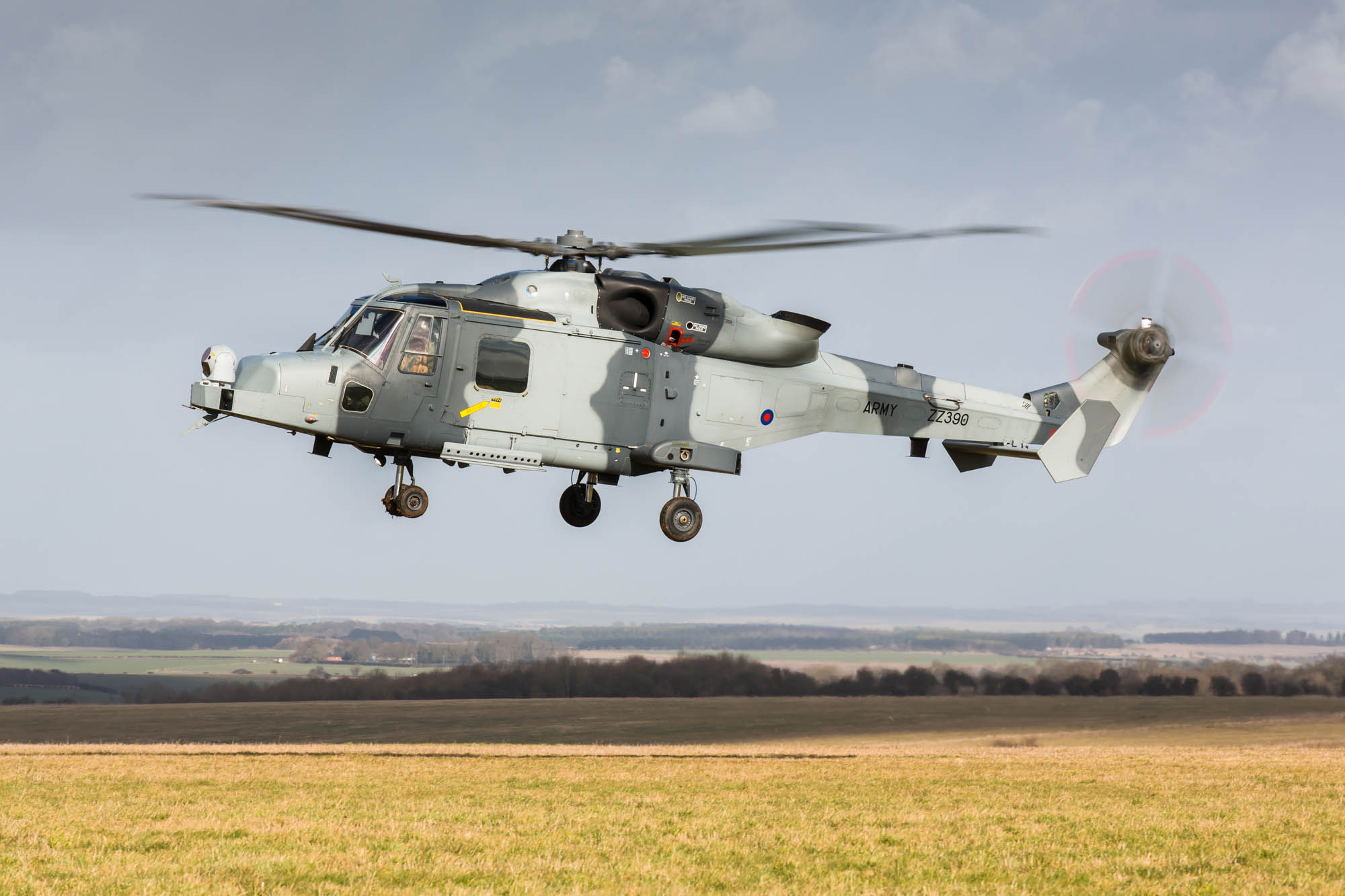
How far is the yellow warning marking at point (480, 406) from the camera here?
19875mm

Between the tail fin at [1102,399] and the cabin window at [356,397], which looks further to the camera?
the tail fin at [1102,399]

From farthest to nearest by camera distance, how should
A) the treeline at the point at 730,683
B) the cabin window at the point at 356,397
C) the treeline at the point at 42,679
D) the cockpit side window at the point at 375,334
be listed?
the treeline at the point at 42,679 → the treeline at the point at 730,683 → the cockpit side window at the point at 375,334 → the cabin window at the point at 356,397

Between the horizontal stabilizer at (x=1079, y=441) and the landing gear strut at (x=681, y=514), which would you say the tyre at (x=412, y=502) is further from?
the horizontal stabilizer at (x=1079, y=441)

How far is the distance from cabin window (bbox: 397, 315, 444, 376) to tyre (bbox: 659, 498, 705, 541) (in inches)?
188

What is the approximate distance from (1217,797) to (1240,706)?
2533 inches

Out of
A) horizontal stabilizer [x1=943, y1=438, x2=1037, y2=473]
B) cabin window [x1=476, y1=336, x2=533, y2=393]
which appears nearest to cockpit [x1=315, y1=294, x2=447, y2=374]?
cabin window [x1=476, y1=336, x2=533, y2=393]

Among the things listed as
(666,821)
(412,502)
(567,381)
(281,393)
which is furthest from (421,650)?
(666,821)

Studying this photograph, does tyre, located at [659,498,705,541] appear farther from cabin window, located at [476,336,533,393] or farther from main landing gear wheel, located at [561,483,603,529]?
cabin window, located at [476,336,533,393]

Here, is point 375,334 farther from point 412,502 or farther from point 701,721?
point 701,721

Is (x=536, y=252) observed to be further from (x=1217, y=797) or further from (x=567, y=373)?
(x=1217, y=797)

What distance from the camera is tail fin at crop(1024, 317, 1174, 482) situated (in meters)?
25.6

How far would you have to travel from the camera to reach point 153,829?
52.1 feet

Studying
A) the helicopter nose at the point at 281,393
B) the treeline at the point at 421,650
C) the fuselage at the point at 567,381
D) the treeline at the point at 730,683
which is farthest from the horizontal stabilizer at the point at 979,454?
the treeline at the point at 421,650

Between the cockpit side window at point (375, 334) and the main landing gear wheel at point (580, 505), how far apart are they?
4776 millimetres
